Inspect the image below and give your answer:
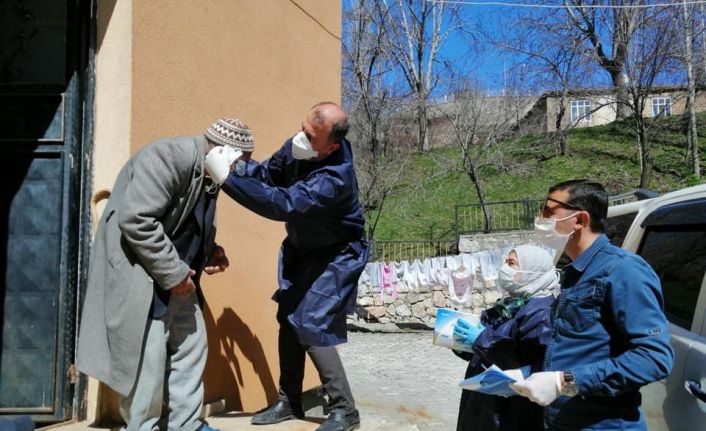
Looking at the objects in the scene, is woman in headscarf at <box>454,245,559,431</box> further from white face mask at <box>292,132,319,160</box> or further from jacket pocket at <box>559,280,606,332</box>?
white face mask at <box>292,132,319,160</box>

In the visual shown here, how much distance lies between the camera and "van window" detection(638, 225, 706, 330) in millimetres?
3125

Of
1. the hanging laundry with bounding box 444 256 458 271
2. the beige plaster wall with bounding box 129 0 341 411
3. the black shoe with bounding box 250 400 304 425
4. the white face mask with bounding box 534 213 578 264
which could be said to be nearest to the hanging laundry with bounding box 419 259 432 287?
the hanging laundry with bounding box 444 256 458 271

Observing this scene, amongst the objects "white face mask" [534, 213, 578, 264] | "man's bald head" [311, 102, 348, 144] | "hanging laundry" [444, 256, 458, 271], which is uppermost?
"man's bald head" [311, 102, 348, 144]

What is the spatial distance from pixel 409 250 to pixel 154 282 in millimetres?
13788

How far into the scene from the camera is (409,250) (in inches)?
653

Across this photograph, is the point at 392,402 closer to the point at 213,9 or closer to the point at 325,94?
the point at 325,94

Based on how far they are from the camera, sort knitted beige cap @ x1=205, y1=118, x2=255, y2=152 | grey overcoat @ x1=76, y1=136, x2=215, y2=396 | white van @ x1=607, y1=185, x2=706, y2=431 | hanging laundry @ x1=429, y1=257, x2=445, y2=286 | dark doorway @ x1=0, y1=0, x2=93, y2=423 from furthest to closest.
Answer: hanging laundry @ x1=429, y1=257, x2=445, y2=286 < dark doorway @ x1=0, y1=0, x2=93, y2=423 < knitted beige cap @ x1=205, y1=118, x2=255, y2=152 < grey overcoat @ x1=76, y1=136, x2=215, y2=396 < white van @ x1=607, y1=185, x2=706, y2=431

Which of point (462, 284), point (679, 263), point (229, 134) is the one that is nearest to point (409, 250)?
point (462, 284)

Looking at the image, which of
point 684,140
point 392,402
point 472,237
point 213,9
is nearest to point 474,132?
point 472,237

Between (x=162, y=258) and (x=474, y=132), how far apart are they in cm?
1746

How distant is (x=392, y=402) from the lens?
6914 mm

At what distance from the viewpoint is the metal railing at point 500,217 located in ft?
54.2

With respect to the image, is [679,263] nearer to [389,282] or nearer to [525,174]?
[389,282]

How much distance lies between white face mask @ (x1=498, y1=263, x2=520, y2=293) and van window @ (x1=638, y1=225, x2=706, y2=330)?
2.75ft
